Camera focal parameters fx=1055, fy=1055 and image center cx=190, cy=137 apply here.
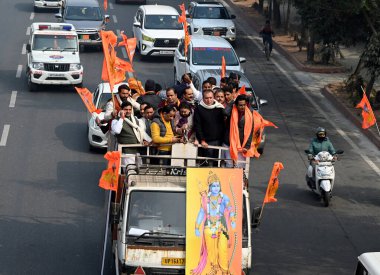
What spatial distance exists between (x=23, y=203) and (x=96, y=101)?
5770 millimetres

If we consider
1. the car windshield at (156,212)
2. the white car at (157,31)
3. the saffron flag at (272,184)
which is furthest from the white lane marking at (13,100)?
the car windshield at (156,212)

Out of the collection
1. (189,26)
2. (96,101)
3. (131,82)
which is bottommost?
(189,26)

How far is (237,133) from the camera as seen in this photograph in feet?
51.4

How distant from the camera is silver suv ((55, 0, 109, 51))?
38781 mm

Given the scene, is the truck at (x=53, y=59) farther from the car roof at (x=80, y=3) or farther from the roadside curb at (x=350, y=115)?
the car roof at (x=80, y=3)

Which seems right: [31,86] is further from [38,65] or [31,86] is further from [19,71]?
[19,71]

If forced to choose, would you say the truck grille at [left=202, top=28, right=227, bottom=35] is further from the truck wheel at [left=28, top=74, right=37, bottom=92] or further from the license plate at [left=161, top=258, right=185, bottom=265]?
the license plate at [left=161, top=258, right=185, bottom=265]

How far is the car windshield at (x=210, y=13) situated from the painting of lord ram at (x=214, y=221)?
28.5 m

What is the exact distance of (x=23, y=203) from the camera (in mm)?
19875

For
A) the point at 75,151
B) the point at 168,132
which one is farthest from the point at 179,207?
the point at 75,151

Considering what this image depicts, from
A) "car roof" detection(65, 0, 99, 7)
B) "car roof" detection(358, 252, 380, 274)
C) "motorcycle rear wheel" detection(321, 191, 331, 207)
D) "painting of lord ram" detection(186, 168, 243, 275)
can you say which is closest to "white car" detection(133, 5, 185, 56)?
"car roof" detection(65, 0, 99, 7)

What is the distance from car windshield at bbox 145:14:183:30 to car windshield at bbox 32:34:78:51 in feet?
20.5

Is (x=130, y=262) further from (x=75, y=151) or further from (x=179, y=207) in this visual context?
(x=75, y=151)

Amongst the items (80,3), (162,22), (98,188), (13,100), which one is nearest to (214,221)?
(98,188)
